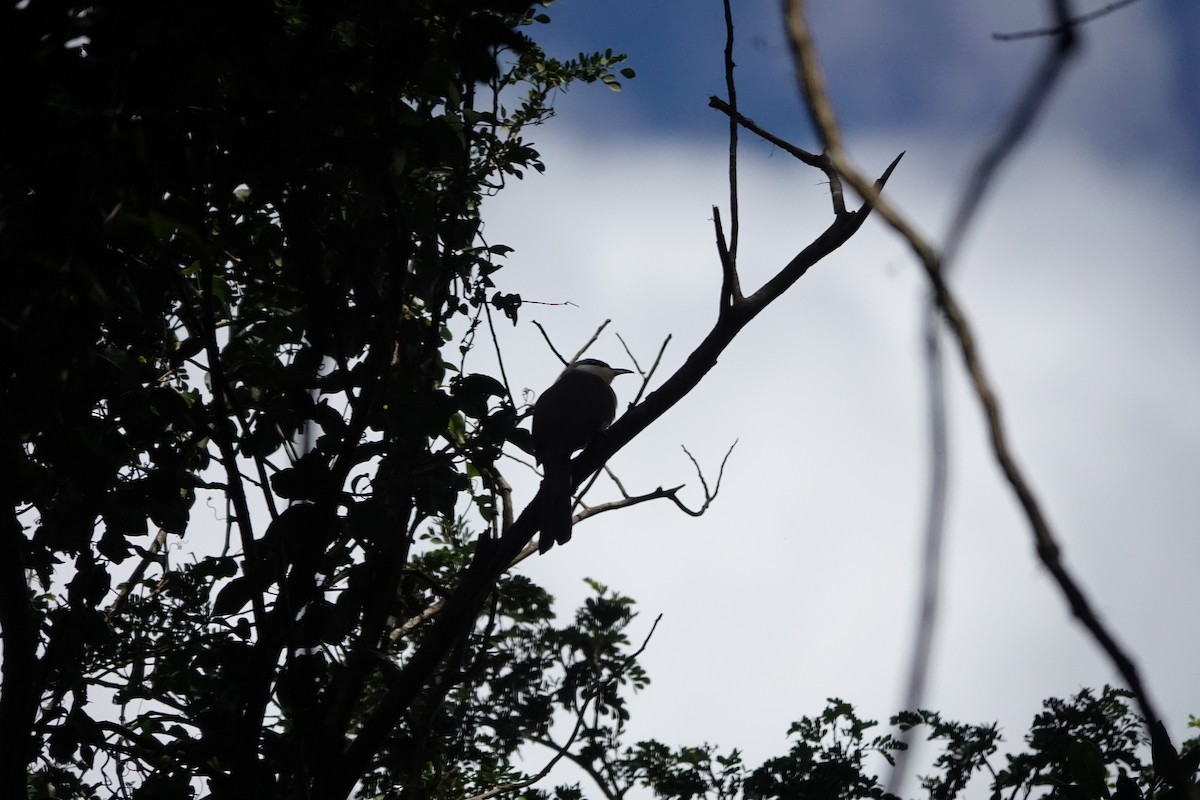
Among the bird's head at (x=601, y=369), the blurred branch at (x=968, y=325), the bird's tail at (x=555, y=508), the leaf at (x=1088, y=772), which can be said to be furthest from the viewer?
the bird's head at (x=601, y=369)

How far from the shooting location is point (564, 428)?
5.63 metres

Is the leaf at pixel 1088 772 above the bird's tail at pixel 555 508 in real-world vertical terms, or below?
below

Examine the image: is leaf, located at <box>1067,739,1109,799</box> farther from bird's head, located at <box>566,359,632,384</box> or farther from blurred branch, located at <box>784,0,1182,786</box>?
bird's head, located at <box>566,359,632,384</box>

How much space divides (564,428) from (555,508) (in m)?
1.29

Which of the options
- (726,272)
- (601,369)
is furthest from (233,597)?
(601,369)

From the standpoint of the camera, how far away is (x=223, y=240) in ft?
12.2

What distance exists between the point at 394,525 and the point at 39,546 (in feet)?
4.50

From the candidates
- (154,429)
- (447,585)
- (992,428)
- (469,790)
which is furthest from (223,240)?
(992,428)

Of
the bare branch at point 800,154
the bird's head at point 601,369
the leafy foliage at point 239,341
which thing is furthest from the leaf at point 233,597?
the bird's head at point 601,369

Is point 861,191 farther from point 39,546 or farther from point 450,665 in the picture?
point 39,546

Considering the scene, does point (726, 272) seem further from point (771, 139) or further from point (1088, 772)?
point (1088, 772)

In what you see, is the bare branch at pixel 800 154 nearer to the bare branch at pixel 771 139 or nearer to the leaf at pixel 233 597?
the bare branch at pixel 771 139

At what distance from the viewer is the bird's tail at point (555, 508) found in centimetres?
433

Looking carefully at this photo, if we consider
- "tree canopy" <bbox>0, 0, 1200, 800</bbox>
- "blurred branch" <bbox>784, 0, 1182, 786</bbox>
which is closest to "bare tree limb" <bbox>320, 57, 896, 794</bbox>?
"tree canopy" <bbox>0, 0, 1200, 800</bbox>
